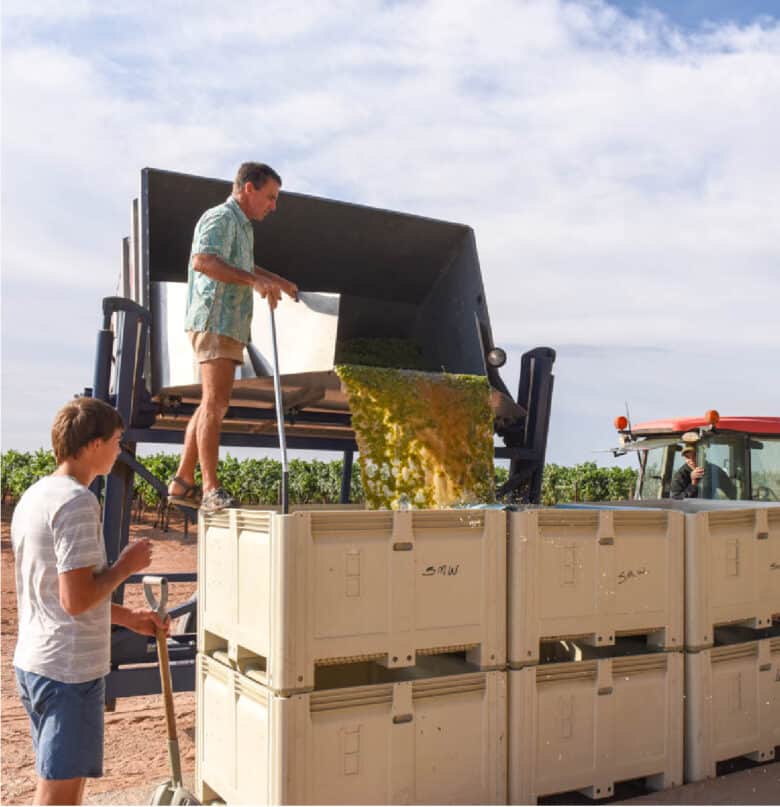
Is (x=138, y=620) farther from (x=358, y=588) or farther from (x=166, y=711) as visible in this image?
(x=358, y=588)

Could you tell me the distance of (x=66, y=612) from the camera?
2924mm

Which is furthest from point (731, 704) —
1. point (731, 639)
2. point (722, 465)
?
point (722, 465)

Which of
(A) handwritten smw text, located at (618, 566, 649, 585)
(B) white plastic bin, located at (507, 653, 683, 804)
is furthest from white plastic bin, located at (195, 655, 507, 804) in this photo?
(A) handwritten smw text, located at (618, 566, 649, 585)

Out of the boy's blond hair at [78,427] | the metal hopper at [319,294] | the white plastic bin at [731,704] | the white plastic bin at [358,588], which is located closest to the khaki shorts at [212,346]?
the metal hopper at [319,294]

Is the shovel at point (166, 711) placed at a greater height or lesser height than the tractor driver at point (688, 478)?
lesser

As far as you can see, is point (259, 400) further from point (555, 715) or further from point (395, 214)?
point (555, 715)

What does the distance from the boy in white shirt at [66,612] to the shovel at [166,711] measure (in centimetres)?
38

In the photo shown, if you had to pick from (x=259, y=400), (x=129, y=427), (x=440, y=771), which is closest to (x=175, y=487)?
(x=129, y=427)

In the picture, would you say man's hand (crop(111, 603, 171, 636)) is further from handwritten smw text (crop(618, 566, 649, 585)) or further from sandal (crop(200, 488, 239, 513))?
handwritten smw text (crop(618, 566, 649, 585))

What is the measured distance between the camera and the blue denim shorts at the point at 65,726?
9.40ft

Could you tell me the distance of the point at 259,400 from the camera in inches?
230

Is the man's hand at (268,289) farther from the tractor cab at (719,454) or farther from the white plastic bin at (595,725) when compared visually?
the tractor cab at (719,454)

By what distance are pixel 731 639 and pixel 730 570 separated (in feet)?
1.47

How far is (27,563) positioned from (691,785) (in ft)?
9.75
